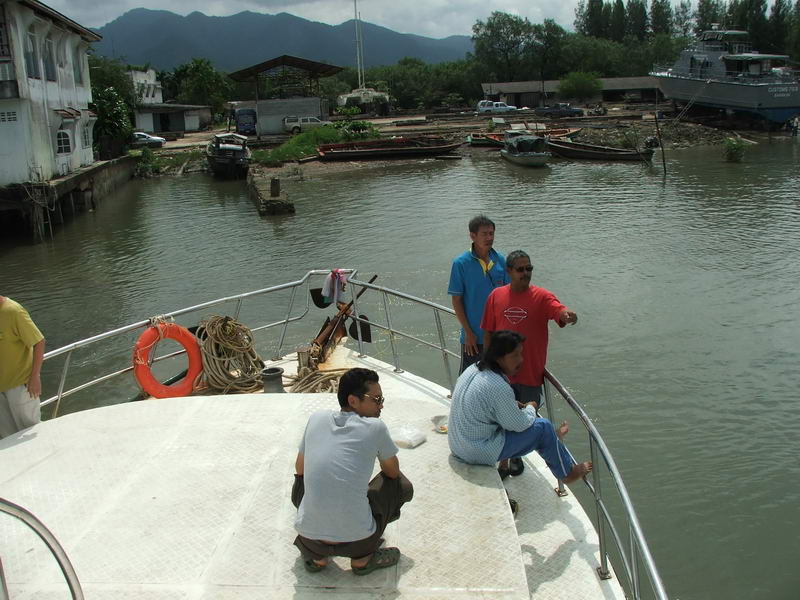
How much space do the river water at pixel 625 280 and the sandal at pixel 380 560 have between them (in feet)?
12.0

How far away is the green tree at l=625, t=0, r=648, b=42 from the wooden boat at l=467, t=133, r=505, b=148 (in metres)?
78.6

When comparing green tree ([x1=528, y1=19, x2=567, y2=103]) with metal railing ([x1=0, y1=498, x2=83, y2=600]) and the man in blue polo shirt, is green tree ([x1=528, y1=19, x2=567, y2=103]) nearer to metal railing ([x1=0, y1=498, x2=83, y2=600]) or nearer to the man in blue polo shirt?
the man in blue polo shirt

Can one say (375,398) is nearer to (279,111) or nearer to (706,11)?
(279,111)

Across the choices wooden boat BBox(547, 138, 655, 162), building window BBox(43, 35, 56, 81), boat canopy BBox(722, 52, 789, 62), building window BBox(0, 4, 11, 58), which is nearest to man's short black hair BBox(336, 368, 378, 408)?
building window BBox(0, 4, 11, 58)

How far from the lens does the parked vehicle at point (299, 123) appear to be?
51844 millimetres

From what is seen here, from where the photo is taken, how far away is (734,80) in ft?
168

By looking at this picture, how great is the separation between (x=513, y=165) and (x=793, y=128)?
24697 millimetres

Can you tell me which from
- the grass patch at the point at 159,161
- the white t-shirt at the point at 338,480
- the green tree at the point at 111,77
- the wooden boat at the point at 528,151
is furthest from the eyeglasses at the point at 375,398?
the green tree at the point at 111,77

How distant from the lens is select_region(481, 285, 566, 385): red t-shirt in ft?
17.5

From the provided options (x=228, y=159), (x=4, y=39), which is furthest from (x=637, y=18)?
(x=4, y=39)

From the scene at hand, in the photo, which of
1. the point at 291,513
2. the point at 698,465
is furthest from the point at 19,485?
the point at 698,465

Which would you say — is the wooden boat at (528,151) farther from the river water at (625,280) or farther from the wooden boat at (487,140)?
the wooden boat at (487,140)

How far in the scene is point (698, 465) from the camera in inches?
323

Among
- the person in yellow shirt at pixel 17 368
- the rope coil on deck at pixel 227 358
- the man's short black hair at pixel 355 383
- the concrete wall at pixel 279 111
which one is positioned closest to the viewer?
the man's short black hair at pixel 355 383
